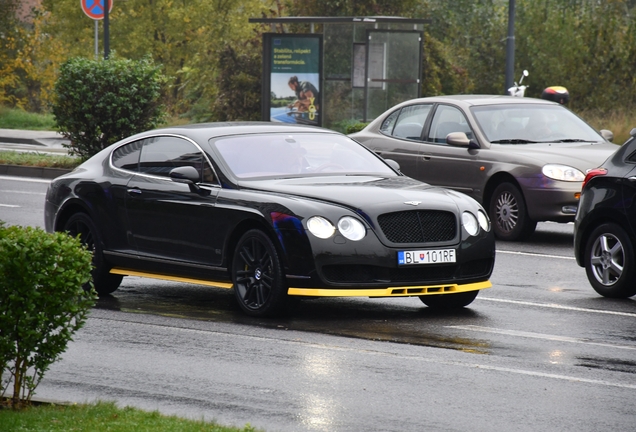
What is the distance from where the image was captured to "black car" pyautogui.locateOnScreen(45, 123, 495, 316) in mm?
9008

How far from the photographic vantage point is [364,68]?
29312mm

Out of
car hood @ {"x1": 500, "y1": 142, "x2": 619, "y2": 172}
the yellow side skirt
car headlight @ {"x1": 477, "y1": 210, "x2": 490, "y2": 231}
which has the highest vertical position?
car headlight @ {"x1": 477, "y1": 210, "x2": 490, "y2": 231}

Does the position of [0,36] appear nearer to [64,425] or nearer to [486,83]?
[486,83]

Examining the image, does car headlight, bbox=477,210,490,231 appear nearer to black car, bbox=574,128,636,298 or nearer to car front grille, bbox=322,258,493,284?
car front grille, bbox=322,258,493,284

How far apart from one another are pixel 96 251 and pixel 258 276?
192 cm

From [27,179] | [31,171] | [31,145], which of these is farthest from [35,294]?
[31,145]

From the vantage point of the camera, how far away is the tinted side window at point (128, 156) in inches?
420

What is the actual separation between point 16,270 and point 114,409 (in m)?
0.83

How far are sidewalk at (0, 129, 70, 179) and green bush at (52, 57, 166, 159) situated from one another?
2.60ft

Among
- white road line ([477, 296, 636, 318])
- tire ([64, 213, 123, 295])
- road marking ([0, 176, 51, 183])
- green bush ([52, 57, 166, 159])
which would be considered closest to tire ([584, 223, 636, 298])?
white road line ([477, 296, 636, 318])

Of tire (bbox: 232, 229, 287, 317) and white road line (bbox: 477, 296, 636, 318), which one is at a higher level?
tire (bbox: 232, 229, 287, 317)

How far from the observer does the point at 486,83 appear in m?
39.9

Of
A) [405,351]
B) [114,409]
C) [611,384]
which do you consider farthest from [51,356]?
[611,384]

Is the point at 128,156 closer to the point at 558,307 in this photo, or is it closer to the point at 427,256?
the point at 427,256
